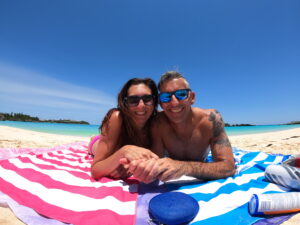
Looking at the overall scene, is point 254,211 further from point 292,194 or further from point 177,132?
point 177,132

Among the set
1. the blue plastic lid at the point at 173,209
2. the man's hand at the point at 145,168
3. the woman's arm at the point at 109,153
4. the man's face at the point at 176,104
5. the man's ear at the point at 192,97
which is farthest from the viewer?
the man's ear at the point at 192,97

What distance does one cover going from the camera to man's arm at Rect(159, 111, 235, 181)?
63.2 inches

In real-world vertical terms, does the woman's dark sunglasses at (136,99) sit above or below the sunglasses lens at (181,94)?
below

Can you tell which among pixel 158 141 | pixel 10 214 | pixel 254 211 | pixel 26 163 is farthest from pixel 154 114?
pixel 26 163

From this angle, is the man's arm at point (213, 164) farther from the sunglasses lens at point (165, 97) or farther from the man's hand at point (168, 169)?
the sunglasses lens at point (165, 97)

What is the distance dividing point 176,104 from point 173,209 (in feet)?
4.27

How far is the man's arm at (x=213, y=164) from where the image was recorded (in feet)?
5.27

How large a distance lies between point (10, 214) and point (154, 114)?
6.47ft

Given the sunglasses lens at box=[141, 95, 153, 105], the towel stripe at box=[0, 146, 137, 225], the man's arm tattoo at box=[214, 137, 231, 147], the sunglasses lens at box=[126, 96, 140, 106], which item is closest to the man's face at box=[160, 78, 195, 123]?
the sunglasses lens at box=[141, 95, 153, 105]

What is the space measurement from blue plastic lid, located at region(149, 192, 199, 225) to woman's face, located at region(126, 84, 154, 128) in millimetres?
1139

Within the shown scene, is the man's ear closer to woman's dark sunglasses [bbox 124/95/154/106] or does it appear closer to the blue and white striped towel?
woman's dark sunglasses [bbox 124/95/154/106]

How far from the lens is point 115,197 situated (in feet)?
5.17

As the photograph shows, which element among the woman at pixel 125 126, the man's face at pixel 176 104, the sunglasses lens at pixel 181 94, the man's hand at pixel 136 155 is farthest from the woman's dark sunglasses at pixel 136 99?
the man's hand at pixel 136 155

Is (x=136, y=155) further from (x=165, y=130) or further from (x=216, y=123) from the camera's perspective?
(x=216, y=123)
